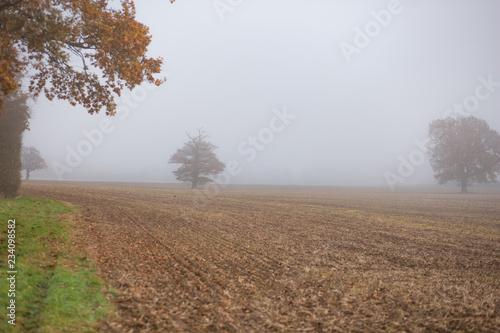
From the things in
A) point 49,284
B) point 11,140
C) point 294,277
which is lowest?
point 294,277

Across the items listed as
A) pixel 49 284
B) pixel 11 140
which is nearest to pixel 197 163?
pixel 11 140

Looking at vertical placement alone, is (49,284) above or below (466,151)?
below

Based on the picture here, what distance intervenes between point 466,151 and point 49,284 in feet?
238

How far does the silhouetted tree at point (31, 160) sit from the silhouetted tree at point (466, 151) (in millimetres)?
105766

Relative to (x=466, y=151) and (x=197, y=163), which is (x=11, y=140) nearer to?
(x=197, y=163)

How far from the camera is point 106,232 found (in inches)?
508

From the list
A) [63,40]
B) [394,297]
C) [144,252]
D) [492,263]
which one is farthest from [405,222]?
[63,40]

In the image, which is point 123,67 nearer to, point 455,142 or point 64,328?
point 64,328

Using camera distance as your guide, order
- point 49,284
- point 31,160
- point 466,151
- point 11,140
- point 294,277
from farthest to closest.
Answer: point 31,160
point 466,151
point 11,140
point 294,277
point 49,284

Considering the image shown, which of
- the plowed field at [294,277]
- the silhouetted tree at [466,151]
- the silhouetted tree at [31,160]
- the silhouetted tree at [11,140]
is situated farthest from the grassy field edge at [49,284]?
the silhouetted tree at [31,160]

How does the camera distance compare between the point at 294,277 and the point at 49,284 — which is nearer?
the point at 49,284

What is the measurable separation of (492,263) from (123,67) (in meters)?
15.7

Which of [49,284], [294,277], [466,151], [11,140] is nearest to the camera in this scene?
[49,284]

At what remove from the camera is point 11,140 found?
750 inches
